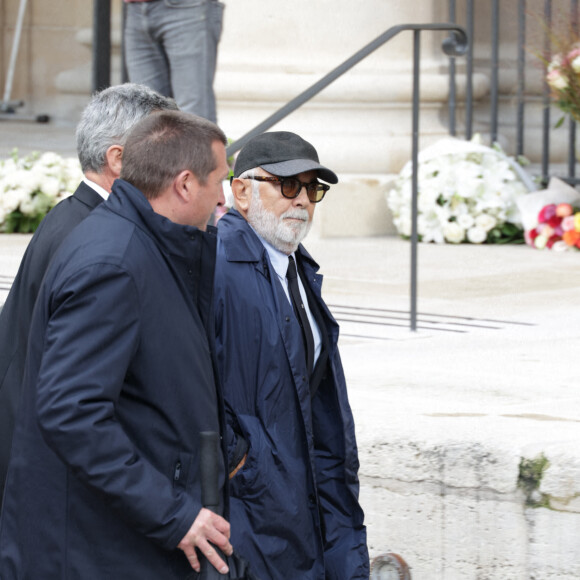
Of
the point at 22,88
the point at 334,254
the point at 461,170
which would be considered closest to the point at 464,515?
the point at 334,254

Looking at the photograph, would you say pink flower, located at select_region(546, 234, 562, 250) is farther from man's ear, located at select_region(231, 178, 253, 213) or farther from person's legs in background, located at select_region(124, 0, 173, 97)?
man's ear, located at select_region(231, 178, 253, 213)

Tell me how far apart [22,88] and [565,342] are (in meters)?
10.5

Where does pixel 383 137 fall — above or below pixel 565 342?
above

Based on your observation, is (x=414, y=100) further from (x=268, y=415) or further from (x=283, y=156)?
(x=268, y=415)

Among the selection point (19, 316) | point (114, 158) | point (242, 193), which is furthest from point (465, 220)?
point (19, 316)

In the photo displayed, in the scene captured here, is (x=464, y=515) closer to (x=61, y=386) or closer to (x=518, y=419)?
(x=518, y=419)

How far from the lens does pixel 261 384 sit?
9.62ft

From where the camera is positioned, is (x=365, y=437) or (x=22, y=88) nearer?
(x=365, y=437)

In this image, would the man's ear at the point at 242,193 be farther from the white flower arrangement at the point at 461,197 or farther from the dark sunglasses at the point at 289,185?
the white flower arrangement at the point at 461,197

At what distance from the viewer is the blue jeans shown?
6195 millimetres

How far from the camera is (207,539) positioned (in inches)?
89.1

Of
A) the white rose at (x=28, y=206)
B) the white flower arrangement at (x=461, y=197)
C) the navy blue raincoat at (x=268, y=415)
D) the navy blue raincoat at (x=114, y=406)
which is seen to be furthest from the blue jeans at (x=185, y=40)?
the navy blue raincoat at (x=114, y=406)

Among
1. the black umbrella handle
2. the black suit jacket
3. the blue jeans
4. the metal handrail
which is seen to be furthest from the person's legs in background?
the black umbrella handle

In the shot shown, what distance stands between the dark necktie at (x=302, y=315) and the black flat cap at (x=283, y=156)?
0.24 meters
